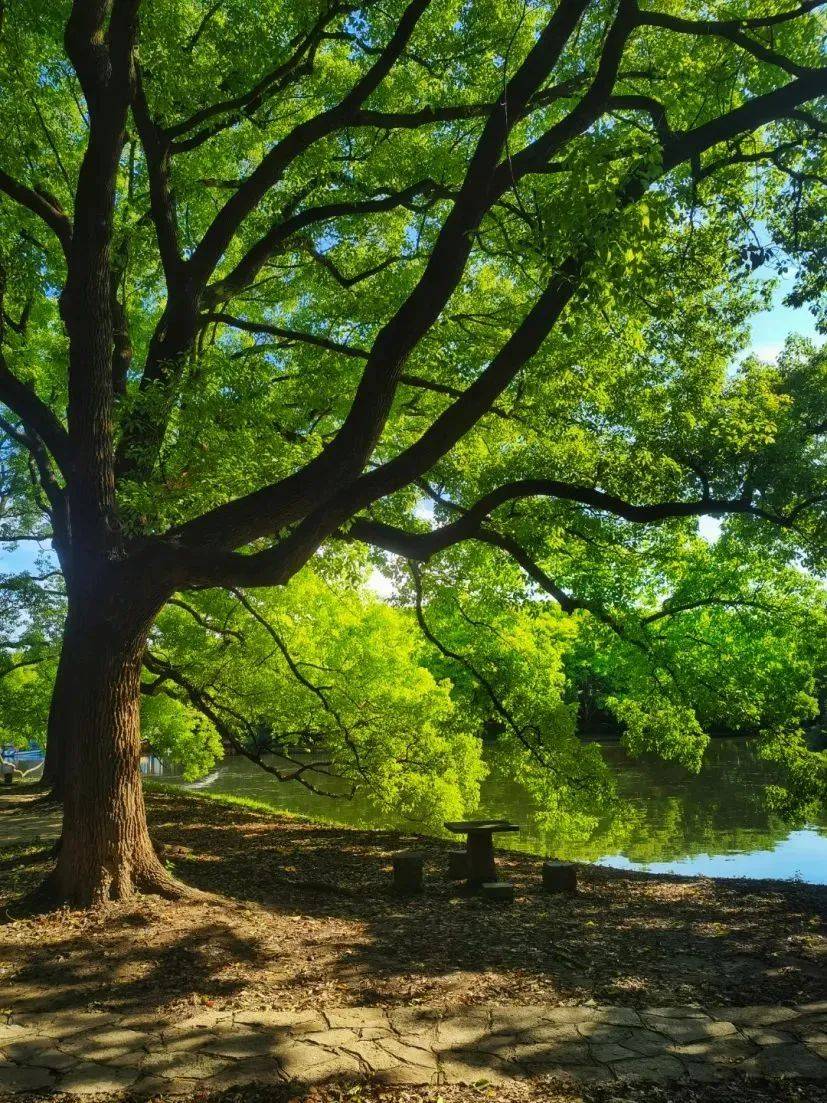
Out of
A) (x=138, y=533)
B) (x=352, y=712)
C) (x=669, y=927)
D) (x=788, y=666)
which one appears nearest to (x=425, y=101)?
(x=138, y=533)

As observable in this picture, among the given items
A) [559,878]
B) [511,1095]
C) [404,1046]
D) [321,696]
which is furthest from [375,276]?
[511,1095]

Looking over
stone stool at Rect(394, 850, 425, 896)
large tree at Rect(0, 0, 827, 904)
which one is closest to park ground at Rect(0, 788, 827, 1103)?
stone stool at Rect(394, 850, 425, 896)

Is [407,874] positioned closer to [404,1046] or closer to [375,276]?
[404,1046]

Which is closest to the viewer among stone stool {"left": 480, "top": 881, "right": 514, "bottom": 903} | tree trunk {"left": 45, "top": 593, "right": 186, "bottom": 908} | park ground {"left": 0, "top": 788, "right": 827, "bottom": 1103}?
park ground {"left": 0, "top": 788, "right": 827, "bottom": 1103}

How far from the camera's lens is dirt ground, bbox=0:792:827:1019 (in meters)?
4.75

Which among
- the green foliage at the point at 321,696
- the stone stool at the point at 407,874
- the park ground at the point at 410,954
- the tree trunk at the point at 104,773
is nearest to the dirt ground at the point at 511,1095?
the park ground at the point at 410,954

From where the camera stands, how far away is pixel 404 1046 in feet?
12.9

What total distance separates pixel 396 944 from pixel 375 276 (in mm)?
9006

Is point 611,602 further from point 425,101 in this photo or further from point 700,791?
point 700,791

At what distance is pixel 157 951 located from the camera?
17.7 feet

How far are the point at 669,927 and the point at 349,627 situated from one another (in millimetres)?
13505

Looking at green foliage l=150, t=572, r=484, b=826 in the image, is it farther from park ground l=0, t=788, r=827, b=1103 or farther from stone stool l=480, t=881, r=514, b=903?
stone stool l=480, t=881, r=514, b=903

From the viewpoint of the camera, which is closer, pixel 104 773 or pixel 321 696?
pixel 104 773

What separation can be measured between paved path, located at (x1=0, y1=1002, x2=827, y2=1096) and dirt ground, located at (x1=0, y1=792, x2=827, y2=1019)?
0.76 feet
